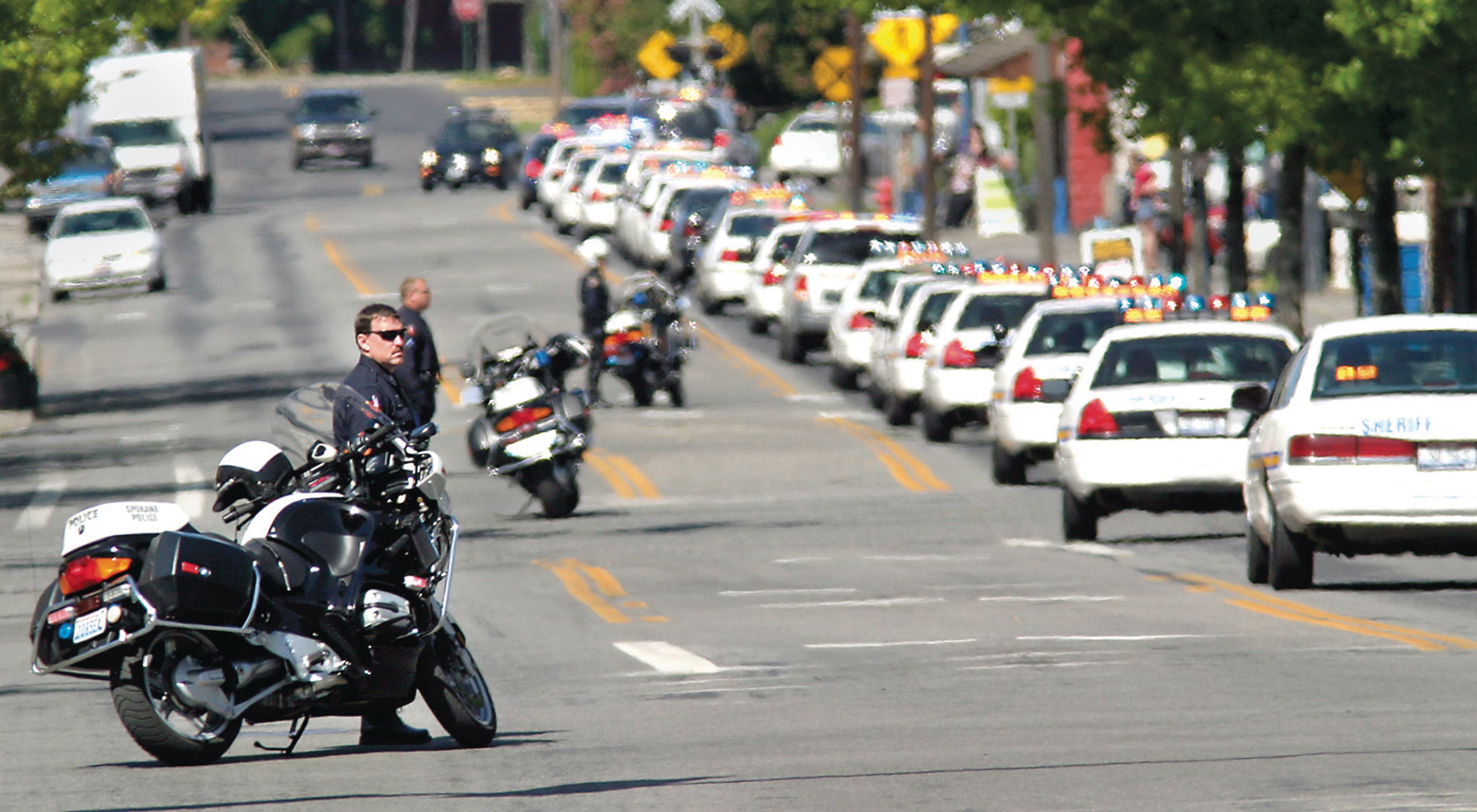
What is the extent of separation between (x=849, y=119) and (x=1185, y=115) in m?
42.4

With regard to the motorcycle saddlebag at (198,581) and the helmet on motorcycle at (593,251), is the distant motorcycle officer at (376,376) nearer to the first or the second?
the motorcycle saddlebag at (198,581)

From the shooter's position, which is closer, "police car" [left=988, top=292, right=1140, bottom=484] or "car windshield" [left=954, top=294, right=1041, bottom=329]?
"police car" [left=988, top=292, right=1140, bottom=484]

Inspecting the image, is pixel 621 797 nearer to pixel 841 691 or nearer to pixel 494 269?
pixel 841 691

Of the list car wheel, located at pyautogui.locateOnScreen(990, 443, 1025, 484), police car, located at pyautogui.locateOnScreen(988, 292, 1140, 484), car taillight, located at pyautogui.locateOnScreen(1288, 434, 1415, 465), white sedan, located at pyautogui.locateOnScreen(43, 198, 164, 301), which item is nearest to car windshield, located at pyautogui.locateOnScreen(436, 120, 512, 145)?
white sedan, located at pyautogui.locateOnScreen(43, 198, 164, 301)

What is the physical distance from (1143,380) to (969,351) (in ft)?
24.3

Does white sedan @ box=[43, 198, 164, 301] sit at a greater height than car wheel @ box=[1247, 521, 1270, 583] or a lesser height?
greater

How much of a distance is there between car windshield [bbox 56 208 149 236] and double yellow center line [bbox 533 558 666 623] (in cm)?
3144

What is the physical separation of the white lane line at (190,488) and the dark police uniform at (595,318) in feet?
17.5

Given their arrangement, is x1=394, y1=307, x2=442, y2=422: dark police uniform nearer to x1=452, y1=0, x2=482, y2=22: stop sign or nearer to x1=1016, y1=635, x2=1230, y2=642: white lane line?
x1=1016, y1=635, x2=1230, y2=642: white lane line

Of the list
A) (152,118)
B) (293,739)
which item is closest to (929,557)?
(293,739)

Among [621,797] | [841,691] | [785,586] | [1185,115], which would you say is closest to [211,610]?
[621,797]

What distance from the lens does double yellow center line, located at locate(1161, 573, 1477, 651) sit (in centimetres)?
1299

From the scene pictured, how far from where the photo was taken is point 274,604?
9.55 m

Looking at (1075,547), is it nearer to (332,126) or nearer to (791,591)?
(791,591)
